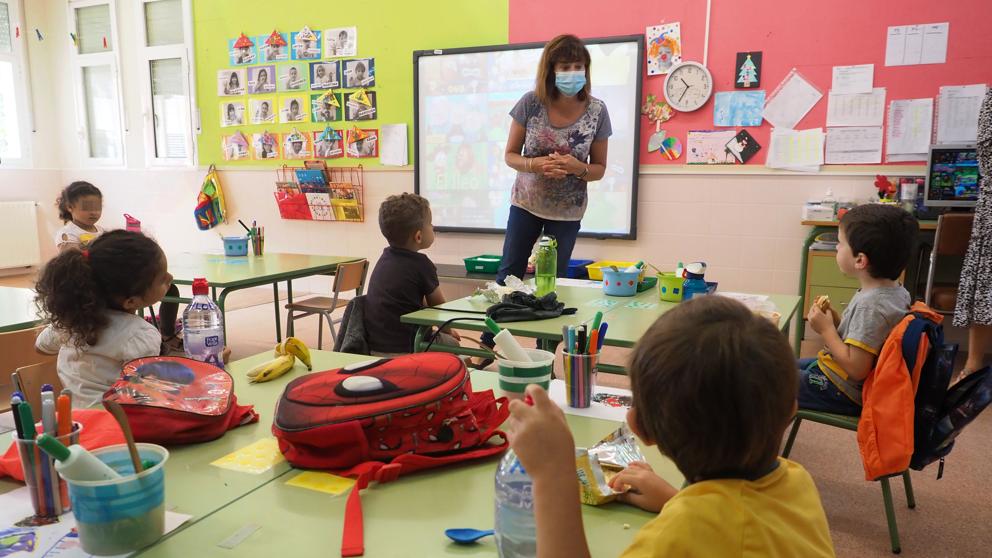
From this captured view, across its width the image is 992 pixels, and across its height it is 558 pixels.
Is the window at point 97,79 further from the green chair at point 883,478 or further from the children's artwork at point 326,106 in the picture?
the green chair at point 883,478

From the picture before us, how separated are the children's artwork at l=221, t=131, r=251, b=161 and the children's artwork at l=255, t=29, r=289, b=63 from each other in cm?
74

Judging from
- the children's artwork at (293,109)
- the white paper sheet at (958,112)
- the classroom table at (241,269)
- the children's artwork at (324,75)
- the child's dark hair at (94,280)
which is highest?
the children's artwork at (324,75)

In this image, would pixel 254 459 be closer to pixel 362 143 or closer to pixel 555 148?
pixel 555 148

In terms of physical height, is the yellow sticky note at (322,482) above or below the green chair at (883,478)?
above

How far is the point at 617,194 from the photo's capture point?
4.88 metres

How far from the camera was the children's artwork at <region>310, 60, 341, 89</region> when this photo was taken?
18.7 feet

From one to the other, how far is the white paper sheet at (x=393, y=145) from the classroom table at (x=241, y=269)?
5.96 feet

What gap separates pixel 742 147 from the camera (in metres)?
4.52

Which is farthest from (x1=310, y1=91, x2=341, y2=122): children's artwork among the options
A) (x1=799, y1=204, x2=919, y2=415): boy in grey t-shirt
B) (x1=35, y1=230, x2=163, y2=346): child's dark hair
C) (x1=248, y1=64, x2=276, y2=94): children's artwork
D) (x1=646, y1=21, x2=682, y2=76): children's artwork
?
(x1=799, y1=204, x2=919, y2=415): boy in grey t-shirt

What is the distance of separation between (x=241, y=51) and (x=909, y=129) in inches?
209

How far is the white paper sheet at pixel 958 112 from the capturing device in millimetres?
4008

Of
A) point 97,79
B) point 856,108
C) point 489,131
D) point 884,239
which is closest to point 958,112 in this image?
point 856,108

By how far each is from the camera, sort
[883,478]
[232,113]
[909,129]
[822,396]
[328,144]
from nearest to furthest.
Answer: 1. [883,478]
2. [822,396]
3. [909,129]
4. [328,144]
5. [232,113]

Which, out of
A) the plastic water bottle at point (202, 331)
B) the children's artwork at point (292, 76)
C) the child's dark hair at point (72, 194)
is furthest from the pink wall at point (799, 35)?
the plastic water bottle at point (202, 331)
